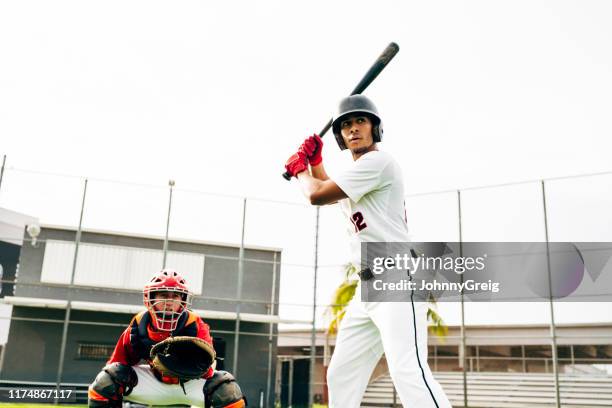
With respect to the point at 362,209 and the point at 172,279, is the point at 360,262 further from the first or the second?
the point at 172,279

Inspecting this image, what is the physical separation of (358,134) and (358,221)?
546 millimetres

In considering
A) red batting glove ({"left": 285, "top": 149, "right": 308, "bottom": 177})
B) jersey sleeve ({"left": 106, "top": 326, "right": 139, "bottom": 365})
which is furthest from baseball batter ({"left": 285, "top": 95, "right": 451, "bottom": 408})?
jersey sleeve ({"left": 106, "top": 326, "right": 139, "bottom": 365})

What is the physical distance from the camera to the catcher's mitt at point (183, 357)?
14.0 feet

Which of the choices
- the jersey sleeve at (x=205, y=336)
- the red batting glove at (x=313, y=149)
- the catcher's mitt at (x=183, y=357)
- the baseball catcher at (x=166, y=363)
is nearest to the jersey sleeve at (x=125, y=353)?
the baseball catcher at (x=166, y=363)

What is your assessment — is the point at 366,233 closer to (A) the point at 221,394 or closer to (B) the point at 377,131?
(B) the point at 377,131

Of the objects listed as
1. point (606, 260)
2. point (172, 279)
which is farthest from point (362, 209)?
point (606, 260)

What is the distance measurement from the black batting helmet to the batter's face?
29 mm

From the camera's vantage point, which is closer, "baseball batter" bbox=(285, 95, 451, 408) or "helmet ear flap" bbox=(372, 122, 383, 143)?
"baseball batter" bbox=(285, 95, 451, 408)

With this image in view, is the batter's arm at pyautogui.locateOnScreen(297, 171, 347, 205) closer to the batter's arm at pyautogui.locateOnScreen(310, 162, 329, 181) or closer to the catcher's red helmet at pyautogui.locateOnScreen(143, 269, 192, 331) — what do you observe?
the batter's arm at pyautogui.locateOnScreen(310, 162, 329, 181)

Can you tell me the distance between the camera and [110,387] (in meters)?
4.29

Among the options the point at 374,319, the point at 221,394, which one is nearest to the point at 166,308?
the point at 221,394

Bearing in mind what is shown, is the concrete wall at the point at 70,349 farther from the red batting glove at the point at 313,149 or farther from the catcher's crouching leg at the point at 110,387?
the red batting glove at the point at 313,149

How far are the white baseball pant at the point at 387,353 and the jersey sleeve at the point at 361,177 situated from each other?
1.99 ft

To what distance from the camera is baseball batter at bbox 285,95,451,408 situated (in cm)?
303
